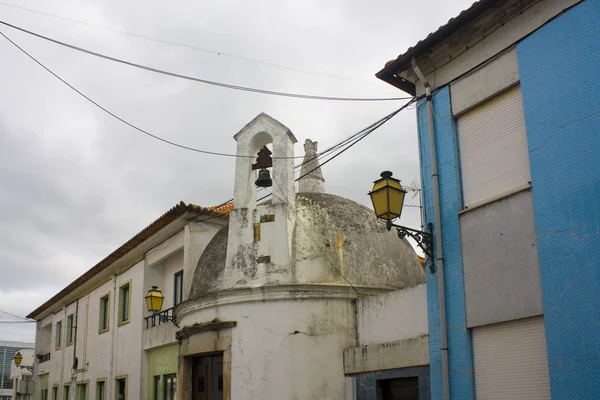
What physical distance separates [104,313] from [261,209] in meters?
12.4

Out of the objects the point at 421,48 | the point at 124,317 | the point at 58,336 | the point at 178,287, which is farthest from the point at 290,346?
the point at 58,336

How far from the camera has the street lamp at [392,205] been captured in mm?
9227

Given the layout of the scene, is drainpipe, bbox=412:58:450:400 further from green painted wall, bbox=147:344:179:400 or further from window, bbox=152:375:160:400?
window, bbox=152:375:160:400

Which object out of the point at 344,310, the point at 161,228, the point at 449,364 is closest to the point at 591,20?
the point at 449,364

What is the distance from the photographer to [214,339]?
12.6 m

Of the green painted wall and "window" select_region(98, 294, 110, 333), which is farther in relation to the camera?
"window" select_region(98, 294, 110, 333)

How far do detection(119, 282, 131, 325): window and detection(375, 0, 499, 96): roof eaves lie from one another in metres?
12.6

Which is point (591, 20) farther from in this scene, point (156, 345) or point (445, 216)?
point (156, 345)

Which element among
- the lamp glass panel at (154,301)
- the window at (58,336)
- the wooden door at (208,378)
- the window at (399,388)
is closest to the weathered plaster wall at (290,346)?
the wooden door at (208,378)

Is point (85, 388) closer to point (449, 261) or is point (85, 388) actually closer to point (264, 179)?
point (264, 179)

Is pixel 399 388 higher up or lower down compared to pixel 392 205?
lower down

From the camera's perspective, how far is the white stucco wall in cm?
1052

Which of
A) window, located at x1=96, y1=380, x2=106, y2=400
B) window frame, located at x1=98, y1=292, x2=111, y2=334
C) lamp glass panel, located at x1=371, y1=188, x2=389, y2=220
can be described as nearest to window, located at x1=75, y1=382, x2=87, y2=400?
window, located at x1=96, y1=380, x2=106, y2=400

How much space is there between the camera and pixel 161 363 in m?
17.7
